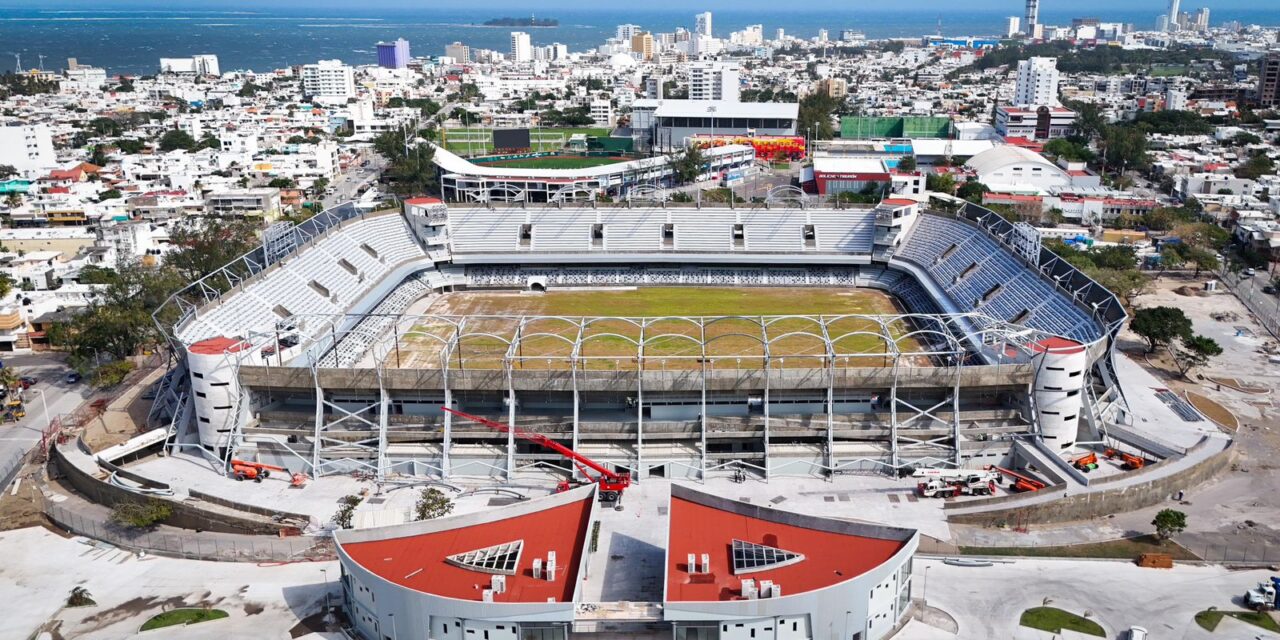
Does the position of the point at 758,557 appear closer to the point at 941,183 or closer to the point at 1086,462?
the point at 1086,462

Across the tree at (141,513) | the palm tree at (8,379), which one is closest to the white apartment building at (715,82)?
the palm tree at (8,379)

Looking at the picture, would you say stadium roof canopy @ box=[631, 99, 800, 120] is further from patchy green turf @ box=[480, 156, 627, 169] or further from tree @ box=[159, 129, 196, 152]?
tree @ box=[159, 129, 196, 152]

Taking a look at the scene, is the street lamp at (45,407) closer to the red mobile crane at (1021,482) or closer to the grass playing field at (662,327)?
the grass playing field at (662,327)

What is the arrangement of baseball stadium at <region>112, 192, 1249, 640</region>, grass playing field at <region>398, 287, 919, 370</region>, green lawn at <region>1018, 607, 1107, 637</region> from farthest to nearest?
grass playing field at <region>398, 287, 919, 370</region> < green lawn at <region>1018, 607, 1107, 637</region> < baseball stadium at <region>112, 192, 1249, 640</region>

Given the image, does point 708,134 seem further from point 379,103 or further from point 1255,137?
point 379,103

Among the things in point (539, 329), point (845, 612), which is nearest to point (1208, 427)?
point (845, 612)

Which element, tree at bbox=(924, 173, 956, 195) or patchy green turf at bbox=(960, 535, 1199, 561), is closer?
patchy green turf at bbox=(960, 535, 1199, 561)

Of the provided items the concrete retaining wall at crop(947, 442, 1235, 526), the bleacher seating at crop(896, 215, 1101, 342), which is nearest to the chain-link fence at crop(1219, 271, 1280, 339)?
the bleacher seating at crop(896, 215, 1101, 342)
